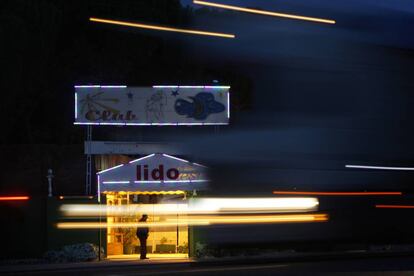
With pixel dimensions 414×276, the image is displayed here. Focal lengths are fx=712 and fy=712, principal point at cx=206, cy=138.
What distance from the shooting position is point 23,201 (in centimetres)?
2161

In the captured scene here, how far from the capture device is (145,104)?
22672mm

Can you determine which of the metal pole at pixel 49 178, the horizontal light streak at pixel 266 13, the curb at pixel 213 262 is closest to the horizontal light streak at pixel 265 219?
the horizontal light streak at pixel 266 13

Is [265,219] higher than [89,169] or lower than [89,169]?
lower

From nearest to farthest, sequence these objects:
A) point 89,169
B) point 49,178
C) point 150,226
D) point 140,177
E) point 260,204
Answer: point 260,204
point 140,177
point 150,226
point 49,178
point 89,169

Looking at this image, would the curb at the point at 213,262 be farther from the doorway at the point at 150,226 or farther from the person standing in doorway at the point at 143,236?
the doorway at the point at 150,226

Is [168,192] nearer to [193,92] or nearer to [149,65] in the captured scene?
[193,92]

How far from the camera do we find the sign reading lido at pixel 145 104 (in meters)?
22.4

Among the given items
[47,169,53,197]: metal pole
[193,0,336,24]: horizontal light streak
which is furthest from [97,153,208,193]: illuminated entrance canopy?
[193,0,336,24]: horizontal light streak

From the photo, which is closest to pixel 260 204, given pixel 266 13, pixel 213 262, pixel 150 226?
pixel 266 13

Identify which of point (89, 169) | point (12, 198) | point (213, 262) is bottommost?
point (213, 262)

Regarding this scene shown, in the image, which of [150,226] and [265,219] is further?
[150,226]

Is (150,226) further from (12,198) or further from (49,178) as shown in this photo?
(12,198)

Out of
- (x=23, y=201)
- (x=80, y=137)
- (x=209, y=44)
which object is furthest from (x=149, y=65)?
(x=209, y=44)

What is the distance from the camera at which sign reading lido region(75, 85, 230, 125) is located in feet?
73.5
